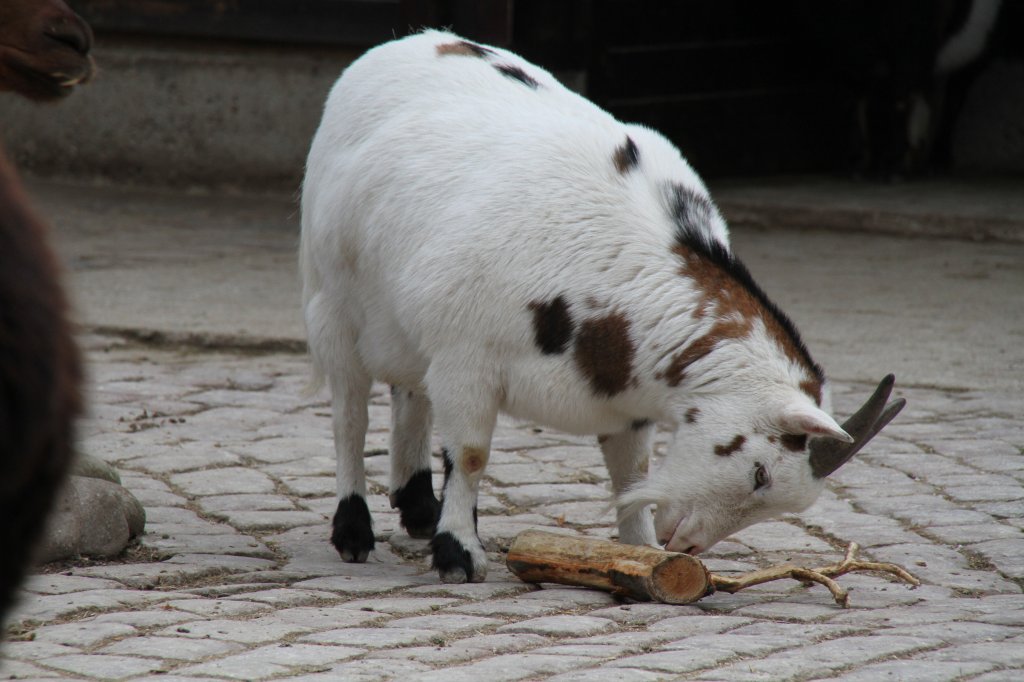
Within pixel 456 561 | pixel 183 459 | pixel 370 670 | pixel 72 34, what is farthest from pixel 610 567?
pixel 72 34

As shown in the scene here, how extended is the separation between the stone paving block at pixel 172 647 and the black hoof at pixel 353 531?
97cm

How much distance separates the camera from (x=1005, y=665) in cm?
368

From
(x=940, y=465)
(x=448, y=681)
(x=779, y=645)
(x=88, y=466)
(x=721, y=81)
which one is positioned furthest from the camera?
(x=721, y=81)

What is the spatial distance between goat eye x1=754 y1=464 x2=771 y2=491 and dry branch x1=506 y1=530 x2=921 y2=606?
268mm

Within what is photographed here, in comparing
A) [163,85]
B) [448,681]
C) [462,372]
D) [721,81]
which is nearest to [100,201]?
[163,85]

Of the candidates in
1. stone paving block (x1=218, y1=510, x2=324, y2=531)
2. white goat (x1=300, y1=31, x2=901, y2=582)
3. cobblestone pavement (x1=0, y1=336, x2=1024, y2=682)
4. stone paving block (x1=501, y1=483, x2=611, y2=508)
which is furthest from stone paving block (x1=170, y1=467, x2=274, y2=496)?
stone paving block (x1=501, y1=483, x2=611, y2=508)

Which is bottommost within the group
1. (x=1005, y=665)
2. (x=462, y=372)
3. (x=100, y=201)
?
(x=100, y=201)

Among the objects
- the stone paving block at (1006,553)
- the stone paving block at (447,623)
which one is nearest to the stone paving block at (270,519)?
the stone paving block at (447,623)

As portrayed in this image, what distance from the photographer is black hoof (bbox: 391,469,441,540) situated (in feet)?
16.8

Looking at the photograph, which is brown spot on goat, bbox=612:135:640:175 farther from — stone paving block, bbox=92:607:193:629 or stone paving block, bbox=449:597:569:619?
stone paving block, bbox=92:607:193:629

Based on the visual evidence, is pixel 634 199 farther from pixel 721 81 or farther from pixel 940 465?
pixel 721 81

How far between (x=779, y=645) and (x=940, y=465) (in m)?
2.25

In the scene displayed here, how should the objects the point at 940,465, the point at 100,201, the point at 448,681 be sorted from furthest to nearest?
the point at 100,201 → the point at 940,465 → the point at 448,681

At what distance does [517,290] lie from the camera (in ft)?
14.5
